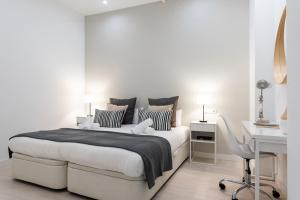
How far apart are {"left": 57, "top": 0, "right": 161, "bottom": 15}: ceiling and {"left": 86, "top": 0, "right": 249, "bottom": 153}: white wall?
0.14m

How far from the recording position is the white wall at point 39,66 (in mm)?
3277

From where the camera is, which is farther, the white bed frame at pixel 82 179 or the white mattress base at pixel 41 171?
the white mattress base at pixel 41 171

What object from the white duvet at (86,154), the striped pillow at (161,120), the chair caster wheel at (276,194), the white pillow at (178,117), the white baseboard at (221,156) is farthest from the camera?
the white pillow at (178,117)

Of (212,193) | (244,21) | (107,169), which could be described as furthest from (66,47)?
(212,193)

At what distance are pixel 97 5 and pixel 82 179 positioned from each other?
3753 millimetres

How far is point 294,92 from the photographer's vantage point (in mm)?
834

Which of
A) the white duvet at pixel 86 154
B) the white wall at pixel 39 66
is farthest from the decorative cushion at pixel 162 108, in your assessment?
the white wall at pixel 39 66

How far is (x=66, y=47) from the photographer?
14.4ft

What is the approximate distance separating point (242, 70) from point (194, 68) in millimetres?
853

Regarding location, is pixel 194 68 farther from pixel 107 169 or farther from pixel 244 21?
pixel 107 169

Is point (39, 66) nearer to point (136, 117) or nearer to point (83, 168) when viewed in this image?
point (136, 117)

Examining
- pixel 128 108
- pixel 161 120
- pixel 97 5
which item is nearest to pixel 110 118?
pixel 128 108

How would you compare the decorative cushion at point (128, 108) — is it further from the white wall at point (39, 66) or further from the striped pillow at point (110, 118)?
the white wall at point (39, 66)

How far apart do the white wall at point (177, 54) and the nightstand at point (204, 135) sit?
27 centimetres
